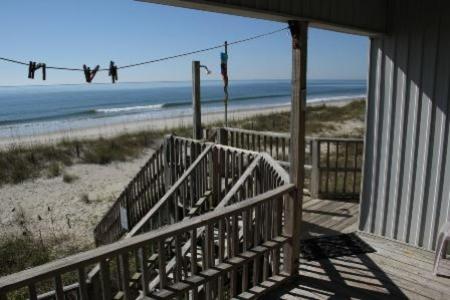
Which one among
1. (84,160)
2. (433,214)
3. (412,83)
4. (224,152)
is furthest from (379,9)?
(84,160)

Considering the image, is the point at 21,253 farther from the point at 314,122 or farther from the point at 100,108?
the point at 100,108

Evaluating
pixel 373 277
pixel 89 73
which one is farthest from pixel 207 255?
pixel 89 73

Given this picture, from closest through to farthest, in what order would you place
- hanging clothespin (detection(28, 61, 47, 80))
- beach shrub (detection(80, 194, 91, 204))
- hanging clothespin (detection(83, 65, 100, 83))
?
hanging clothespin (detection(28, 61, 47, 80)) → hanging clothespin (detection(83, 65, 100, 83)) → beach shrub (detection(80, 194, 91, 204))

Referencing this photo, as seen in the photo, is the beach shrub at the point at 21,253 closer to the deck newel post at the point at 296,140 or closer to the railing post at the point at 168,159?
Result: the railing post at the point at 168,159

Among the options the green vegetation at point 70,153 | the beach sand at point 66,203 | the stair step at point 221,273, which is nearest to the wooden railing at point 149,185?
the beach sand at point 66,203

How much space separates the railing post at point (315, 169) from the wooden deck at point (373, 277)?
1.79 m

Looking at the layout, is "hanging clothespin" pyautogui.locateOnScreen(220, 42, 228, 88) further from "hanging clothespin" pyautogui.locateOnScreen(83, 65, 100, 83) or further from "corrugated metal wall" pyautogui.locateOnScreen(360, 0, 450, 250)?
"corrugated metal wall" pyautogui.locateOnScreen(360, 0, 450, 250)

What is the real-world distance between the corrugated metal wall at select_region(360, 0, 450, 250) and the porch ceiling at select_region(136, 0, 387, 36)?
376mm

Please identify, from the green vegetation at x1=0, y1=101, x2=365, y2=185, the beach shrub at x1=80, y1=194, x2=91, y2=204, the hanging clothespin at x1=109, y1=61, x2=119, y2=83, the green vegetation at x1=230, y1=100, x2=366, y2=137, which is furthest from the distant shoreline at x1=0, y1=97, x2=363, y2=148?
the hanging clothespin at x1=109, y1=61, x2=119, y2=83

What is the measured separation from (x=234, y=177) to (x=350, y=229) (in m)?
1.85

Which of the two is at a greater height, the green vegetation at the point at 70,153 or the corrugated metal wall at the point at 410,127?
the corrugated metal wall at the point at 410,127

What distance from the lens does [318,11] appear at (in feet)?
12.3

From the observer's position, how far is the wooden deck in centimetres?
409

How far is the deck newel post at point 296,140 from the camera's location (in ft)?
12.4
